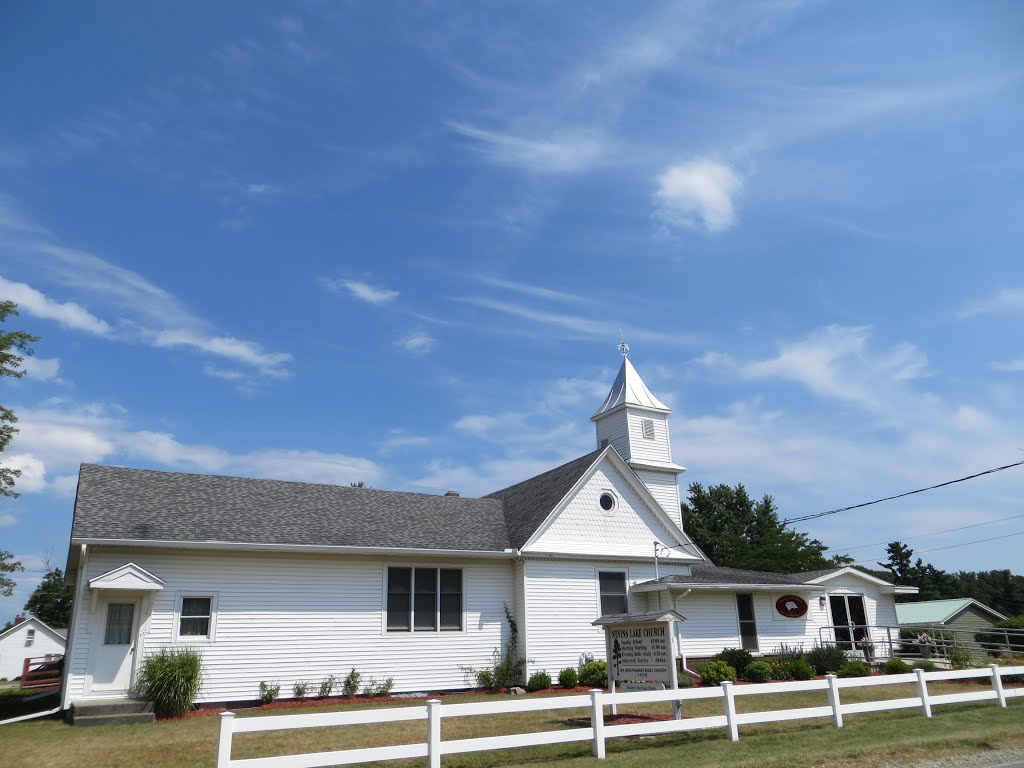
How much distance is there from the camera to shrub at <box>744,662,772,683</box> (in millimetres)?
21594

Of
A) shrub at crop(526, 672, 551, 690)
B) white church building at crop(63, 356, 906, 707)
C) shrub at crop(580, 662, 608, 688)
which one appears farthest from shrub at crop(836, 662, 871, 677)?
shrub at crop(526, 672, 551, 690)

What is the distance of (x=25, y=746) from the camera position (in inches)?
493

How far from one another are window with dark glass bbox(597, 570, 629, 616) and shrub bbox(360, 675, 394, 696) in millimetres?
7088

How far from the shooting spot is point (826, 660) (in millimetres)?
23469

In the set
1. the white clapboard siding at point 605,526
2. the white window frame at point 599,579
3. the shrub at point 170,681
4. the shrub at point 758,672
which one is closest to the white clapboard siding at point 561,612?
the white window frame at point 599,579

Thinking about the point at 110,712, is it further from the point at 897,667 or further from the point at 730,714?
the point at 897,667

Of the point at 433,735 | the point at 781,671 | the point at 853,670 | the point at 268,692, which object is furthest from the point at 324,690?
the point at 853,670

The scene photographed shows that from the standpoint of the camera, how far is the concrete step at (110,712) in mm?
15203

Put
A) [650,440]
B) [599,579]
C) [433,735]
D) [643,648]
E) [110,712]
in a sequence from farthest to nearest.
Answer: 1. [650,440]
2. [599,579]
3. [110,712]
4. [643,648]
5. [433,735]

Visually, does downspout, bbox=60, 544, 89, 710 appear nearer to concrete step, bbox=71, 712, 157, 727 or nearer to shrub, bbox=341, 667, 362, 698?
concrete step, bbox=71, 712, 157, 727

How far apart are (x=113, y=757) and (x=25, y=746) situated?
7.88 ft

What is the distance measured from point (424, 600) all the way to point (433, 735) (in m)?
11.9

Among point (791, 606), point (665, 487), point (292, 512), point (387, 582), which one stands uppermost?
point (665, 487)

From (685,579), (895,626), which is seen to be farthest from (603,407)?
(895,626)
